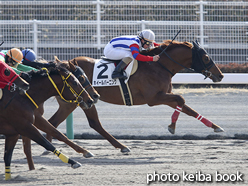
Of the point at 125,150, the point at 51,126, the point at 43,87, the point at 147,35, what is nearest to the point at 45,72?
the point at 43,87

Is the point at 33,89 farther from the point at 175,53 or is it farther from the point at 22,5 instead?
the point at 22,5

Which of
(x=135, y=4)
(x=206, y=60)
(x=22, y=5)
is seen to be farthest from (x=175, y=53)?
(x=22, y=5)

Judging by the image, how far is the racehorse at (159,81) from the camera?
733 cm

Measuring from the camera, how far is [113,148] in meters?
7.33

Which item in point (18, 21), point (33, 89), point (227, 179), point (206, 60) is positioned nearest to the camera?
point (227, 179)

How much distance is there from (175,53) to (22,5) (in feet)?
26.2

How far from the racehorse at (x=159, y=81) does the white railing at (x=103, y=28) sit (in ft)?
19.1

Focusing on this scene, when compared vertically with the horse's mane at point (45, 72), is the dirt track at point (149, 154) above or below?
below

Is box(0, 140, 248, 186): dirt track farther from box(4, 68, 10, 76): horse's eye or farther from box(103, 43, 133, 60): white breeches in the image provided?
box(103, 43, 133, 60): white breeches

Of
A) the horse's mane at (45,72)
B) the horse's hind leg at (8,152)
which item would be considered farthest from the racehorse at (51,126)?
the horse's hind leg at (8,152)

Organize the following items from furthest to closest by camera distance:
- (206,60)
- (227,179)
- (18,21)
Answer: (18,21)
(206,60)
(227,179)

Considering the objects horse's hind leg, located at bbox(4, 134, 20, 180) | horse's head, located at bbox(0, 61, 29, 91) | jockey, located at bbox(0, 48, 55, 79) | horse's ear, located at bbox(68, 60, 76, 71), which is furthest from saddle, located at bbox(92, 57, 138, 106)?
horse's head, located at bbox(0, 61, 29, 91)

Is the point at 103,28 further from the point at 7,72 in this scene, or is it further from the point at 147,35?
the point at 7,72

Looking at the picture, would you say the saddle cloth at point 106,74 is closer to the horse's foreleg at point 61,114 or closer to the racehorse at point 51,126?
the horse's foreleg at point 61,114
